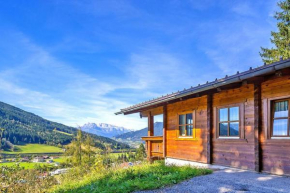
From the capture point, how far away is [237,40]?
588 inches

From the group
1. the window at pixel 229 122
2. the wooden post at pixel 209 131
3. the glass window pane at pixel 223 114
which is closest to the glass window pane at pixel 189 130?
the wooden post at pixel 209 131

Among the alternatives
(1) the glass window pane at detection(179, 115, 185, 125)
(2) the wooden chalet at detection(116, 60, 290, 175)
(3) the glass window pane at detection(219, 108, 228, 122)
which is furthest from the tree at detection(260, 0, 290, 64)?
(3) the glass window pane at detection(219, 108, 228, 122)

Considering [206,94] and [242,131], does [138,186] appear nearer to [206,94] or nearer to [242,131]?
[242,131]

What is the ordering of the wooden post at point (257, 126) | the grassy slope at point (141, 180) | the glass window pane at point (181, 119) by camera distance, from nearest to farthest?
1. the grassy slope at point (141, 180)
2. the wooden post at point (257, 126)
3. the glass window pane at point (181, 119)

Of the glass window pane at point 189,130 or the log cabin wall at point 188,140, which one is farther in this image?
the glass window pane at point 189,130

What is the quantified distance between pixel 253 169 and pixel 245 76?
285 centimetres

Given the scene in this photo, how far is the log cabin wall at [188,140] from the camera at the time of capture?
9430mm

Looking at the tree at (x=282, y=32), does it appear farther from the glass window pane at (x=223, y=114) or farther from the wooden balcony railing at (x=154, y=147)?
the glass window pane at (x=223, y=114)

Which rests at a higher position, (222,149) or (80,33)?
(80,33)

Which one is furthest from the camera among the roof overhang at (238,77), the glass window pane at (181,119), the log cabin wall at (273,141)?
the glass window pane at (181,119)

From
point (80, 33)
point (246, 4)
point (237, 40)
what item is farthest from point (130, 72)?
point (246, 4)

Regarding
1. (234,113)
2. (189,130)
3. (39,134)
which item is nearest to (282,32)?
(189,130)

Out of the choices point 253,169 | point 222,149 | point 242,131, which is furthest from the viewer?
point 222,149

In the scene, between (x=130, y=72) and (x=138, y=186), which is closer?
(x=138, y=186)
